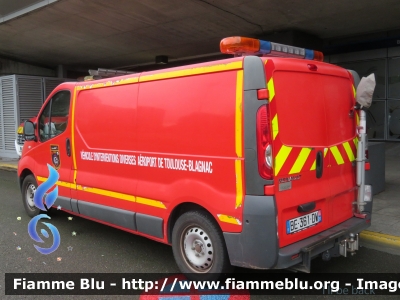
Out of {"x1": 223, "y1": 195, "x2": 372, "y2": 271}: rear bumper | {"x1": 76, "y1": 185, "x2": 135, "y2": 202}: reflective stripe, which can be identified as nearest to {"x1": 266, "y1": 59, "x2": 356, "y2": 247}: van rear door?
{"x1": 223, "y1": 195, "x2": 372, "y2": 271}: rear bumper

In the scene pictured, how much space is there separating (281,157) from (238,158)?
14.6 inches

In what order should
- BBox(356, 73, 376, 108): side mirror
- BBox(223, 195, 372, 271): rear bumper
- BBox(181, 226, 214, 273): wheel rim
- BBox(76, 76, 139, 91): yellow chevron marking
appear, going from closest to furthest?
BBox(223, 195, 372, 271): rear bumper
BBox(181, 226, 214, 273): wheel rim
BBox(356, 73, 376, 108): side mirror
BBox(76, 76, 139, 91): yellow chevron marking

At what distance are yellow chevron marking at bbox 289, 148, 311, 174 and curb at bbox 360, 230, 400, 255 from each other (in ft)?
7.07

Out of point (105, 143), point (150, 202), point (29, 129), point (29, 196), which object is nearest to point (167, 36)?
point (29, 129)

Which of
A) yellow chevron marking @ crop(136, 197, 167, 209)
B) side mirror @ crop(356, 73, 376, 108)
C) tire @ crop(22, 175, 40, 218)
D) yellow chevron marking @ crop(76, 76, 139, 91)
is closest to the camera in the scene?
side mirror @ crop(356, 73, 376, 108)

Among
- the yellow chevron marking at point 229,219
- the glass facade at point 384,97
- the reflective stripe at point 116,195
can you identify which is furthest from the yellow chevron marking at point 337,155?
the glass facade at point 384,97

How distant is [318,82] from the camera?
149 inches

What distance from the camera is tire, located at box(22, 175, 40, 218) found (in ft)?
21.2

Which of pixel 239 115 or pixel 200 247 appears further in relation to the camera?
pixel 200 247

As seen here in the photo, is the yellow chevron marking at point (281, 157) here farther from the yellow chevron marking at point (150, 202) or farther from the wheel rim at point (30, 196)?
the wheel rim at point (30, 196)

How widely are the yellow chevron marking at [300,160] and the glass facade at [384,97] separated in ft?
37.9

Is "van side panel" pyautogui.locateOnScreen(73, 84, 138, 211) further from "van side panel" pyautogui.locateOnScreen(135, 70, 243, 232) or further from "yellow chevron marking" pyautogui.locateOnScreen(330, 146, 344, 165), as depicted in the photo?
"yellow chevron marking" pyautogui.locateOnScreen(330, 146, 344, 165)

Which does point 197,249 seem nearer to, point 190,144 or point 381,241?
point 190,144

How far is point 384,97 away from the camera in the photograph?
1375 cm
